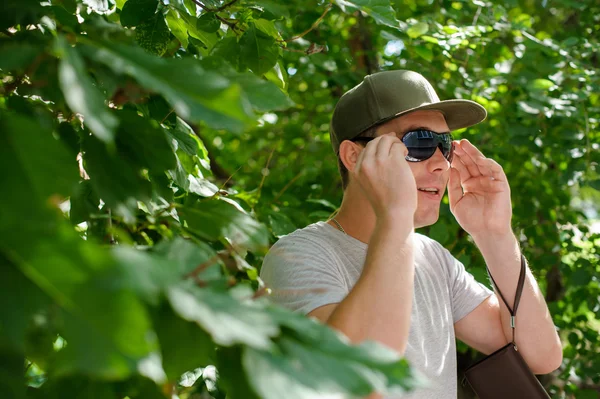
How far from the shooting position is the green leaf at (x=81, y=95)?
1.87 feet

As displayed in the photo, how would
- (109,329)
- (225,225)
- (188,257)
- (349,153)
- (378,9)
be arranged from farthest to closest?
(349,153)
(378,9)
(225,225)
(188,257)
(109,329)

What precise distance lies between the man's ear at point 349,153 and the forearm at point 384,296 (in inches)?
28.5

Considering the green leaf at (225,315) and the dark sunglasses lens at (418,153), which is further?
the dark sunglasses lens at (418,153)

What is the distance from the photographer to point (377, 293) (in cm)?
146

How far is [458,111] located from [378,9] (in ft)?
2.74

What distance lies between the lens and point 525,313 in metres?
2.13

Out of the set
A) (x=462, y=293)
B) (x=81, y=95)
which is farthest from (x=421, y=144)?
(x=81, y=95)

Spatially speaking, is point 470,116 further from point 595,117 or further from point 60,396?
point 60,396

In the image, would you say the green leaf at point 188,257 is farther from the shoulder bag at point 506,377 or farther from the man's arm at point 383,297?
the shoulder bag at point 506,377

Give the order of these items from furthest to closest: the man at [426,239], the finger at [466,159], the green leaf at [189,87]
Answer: the finger at [466,159] → the man at [426,239] → the green leaf at [189,87]

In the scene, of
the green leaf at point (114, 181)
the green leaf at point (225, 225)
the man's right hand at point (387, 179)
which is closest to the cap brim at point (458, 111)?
the man's right hand at point (387, 179)

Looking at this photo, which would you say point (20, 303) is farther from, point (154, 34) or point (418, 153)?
point (418, 153)

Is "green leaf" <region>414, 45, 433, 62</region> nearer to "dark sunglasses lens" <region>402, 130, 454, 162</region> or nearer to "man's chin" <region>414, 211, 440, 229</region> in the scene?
"dark sunglasses lens" <region>402, 130, 454, 162</region>

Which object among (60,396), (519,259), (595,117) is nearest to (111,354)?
(60,396)
